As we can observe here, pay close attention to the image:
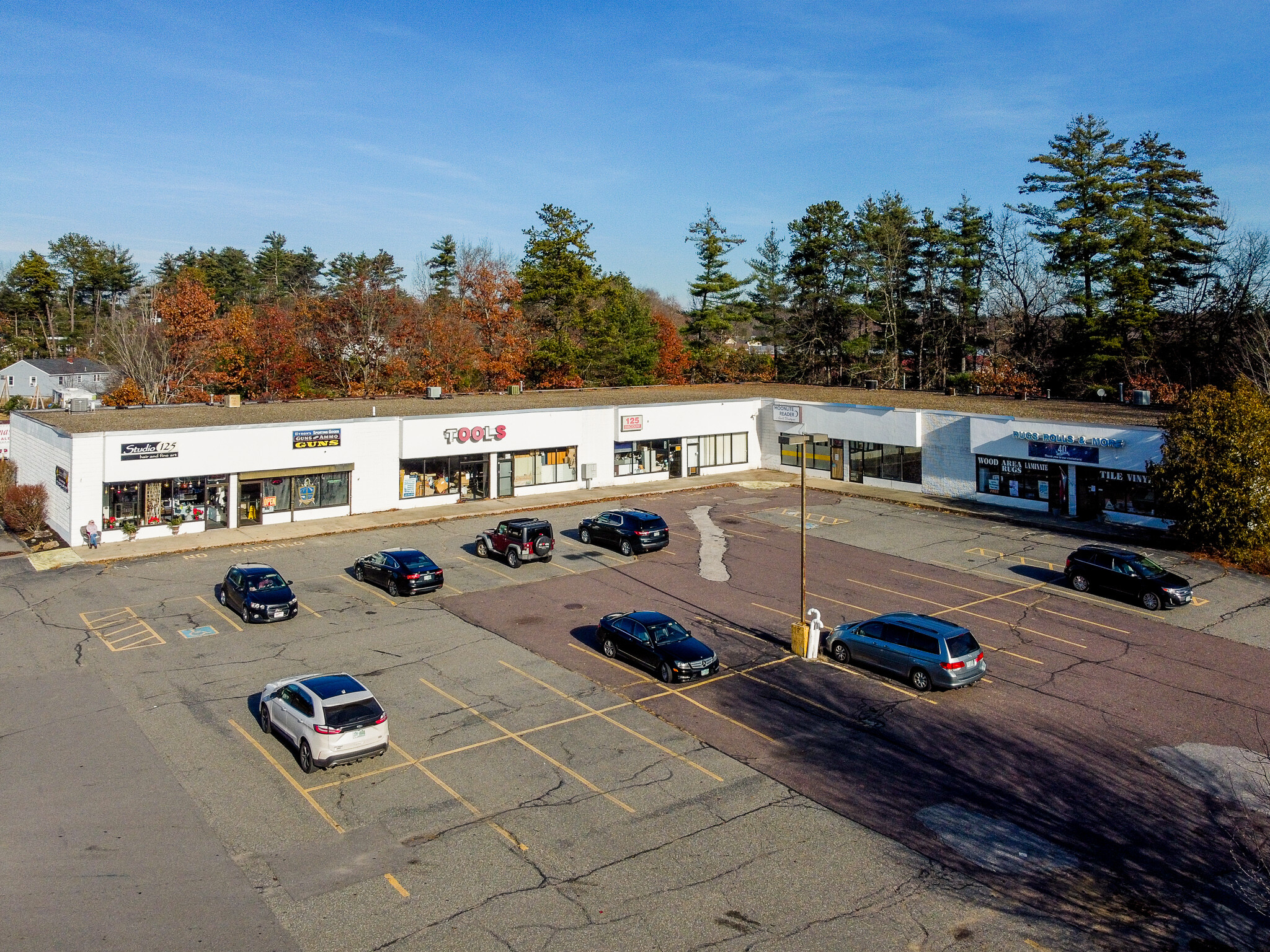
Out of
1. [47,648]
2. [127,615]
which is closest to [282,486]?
[127,615]

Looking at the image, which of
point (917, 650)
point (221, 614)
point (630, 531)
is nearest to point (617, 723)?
point (917, 650)

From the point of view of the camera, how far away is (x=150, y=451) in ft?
115

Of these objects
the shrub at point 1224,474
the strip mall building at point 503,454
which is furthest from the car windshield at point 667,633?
the strip mall building at point 503,454

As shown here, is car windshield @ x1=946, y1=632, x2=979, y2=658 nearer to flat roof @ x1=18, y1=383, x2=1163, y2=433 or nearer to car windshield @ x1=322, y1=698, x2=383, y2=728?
car windshield @ x1=322, y1=698, x2=383, y2=728

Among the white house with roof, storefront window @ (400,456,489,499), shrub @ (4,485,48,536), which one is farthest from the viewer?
the white house with roof

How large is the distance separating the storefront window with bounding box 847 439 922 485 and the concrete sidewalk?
75 centimetres

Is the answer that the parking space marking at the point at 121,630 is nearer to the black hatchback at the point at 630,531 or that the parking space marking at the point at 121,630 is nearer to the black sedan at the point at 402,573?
the black sedan at the point at 402,573

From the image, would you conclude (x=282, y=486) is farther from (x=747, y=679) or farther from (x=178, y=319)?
(x=178, y=319)

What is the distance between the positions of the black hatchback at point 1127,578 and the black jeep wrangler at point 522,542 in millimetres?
18123

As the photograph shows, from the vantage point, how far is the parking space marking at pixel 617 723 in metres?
17.0

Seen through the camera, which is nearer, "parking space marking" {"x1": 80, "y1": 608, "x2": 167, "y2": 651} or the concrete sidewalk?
"parking space marking" {"x1": 80, "y1": 608, "x2": 167, "y2": 651}

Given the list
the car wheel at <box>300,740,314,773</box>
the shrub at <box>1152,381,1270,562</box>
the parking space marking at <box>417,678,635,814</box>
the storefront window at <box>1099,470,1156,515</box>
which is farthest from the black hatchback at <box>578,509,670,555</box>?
the storefront window at <box>1099,470,1156,515</box>

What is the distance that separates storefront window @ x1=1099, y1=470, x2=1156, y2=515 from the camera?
123ft

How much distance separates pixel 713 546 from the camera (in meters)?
35.4
